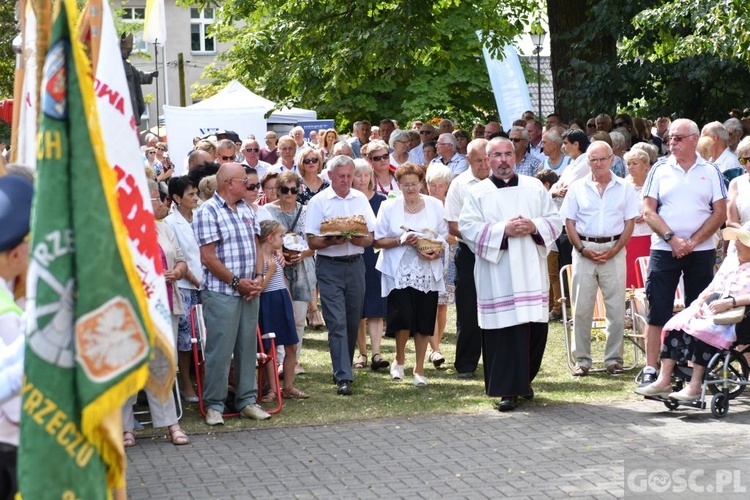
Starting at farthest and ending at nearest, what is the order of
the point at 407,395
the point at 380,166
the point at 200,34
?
the point at 200,34 → the point at 380,166 → the point at 407,395

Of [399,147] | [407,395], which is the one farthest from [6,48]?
[407,395]

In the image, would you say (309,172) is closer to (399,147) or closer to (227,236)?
(227,236)

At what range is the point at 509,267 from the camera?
9469mm

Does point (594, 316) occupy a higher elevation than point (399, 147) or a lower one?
lower

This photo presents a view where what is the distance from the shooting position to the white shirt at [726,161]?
13.1m

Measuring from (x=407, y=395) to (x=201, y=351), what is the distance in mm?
1773

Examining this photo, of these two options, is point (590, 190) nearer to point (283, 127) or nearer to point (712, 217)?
point (712, 217)

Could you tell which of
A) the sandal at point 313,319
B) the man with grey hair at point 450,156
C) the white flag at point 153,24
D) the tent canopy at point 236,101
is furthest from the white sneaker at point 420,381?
the white flag at point 153,24

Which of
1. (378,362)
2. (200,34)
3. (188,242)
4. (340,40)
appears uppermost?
(200,34)

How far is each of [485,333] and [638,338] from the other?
2.08 meters

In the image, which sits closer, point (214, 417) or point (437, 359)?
point (214, 417)

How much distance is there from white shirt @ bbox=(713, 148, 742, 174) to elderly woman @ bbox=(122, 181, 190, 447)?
6.55 meters

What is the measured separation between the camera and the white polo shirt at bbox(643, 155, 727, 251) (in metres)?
9.93

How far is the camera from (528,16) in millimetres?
23109
